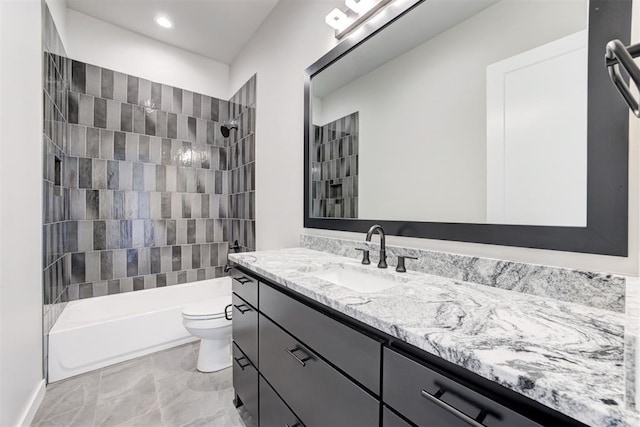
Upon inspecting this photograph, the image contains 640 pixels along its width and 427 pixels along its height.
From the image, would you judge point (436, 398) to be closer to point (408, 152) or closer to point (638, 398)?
point (638, 398)

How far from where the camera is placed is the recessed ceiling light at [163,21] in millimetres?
2498

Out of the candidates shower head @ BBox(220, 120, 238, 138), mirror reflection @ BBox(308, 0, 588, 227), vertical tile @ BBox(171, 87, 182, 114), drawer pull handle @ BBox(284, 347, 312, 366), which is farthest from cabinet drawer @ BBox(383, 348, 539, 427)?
vertical tile @ BBox(171, 87, 182, 114)

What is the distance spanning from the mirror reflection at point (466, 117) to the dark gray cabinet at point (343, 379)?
0.66 m

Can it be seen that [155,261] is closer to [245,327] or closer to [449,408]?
[245,327]

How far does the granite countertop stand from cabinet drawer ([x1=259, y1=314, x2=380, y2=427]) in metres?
0.21

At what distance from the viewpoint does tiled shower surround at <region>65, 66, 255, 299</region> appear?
2541mm

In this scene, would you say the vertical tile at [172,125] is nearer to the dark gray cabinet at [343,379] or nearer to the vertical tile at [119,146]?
the vertical tile at [119,146]

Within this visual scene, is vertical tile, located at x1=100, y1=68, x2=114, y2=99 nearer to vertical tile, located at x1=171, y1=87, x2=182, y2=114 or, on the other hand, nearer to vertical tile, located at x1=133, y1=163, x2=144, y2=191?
vertical tile, located at x1=171, y1=87, x2=182, y2=114

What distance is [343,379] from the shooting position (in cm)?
79

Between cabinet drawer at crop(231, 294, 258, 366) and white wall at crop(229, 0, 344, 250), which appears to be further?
white wall at crop(229, 0, 344, 250)

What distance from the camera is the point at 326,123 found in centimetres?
184

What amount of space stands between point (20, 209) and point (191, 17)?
82.3 inches

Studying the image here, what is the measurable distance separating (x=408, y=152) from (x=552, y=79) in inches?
23.2

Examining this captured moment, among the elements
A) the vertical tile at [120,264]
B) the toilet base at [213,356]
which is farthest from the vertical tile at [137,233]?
the toilet base at [213,356]
